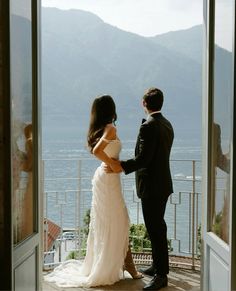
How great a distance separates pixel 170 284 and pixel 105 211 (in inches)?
31.9

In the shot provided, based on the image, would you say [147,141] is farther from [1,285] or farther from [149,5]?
[149,5]

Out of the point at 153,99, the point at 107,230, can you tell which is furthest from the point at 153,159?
the point at 107,230

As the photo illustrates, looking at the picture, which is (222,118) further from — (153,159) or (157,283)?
(157,283)

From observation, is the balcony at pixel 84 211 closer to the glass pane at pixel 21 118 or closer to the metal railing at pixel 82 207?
the metal railing at pixel 82 207

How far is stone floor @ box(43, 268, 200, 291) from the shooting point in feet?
12.8

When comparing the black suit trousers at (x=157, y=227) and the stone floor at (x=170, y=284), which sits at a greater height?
the black suit trousers at (x=157, y=227)

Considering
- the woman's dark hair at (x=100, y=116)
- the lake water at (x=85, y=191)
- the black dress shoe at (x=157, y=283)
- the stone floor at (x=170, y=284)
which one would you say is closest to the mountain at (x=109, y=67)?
the lake water at (x=85, y=191)

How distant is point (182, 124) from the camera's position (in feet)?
27.4

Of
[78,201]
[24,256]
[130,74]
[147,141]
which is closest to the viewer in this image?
[24,256]

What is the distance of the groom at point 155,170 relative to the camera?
3.78m

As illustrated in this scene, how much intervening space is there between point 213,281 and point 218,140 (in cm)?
80

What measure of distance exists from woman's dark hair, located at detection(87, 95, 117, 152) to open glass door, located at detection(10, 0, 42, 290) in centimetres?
102

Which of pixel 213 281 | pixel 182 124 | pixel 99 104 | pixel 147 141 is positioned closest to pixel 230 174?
pixel 213 281

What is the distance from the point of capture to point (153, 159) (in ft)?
12.6
